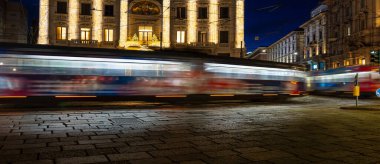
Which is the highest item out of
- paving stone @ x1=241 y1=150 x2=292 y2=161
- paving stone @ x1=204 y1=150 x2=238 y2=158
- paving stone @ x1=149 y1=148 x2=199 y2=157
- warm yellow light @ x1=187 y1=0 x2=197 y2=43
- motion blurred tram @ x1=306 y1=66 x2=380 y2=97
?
warm yellow light @ x1=187 y1=0 x2=197 y2=43

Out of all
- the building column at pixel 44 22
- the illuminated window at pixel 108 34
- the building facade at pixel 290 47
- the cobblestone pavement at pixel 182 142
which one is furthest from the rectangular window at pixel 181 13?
the building facade at pixel 290 47

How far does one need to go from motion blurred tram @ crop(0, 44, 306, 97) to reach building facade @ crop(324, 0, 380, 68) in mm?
31710

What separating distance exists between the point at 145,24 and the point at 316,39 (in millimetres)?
41128

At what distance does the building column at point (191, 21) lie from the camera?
3966cm

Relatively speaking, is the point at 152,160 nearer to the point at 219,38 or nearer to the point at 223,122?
the point at 223,122

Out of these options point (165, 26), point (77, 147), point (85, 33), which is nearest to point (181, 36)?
point (165, 26)

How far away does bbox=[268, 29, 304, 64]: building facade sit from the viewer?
79.4 m

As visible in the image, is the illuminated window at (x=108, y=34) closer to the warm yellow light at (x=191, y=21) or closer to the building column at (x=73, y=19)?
the building column at (x=73, y=19)

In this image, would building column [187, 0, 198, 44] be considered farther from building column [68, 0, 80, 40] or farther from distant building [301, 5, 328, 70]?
distant building [301, 5, 328, 70]

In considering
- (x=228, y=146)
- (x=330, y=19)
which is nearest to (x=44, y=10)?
(x=228, y=146)

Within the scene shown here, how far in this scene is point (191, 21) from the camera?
3966 centimetres

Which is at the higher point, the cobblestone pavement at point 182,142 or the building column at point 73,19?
the building column at point 73,19

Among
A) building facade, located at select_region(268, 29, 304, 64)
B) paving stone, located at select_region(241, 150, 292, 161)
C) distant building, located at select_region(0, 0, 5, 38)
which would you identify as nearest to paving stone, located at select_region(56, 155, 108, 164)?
paving stone, located at select_region(241, 150, 292, 161)

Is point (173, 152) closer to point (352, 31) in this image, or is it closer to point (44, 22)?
point (44, 22)
